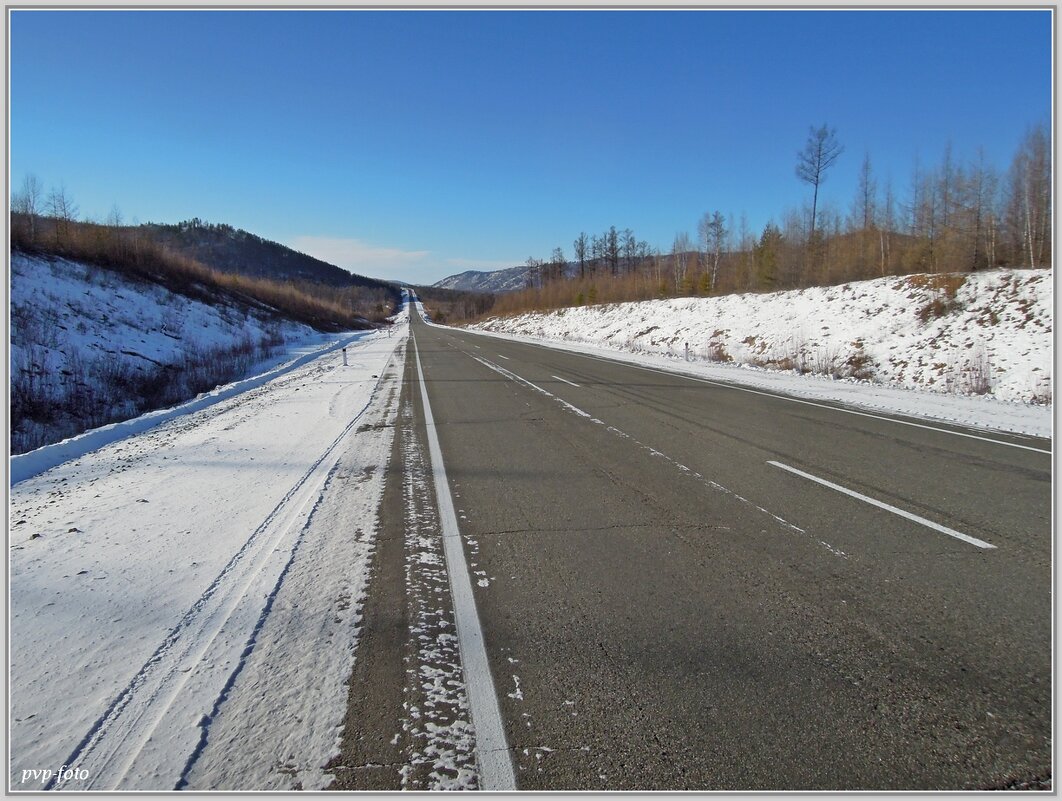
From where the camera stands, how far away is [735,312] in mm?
34938

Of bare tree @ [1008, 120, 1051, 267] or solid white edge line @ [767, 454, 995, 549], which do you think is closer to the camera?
solid white edge line @ [767, 454, 995, 549]

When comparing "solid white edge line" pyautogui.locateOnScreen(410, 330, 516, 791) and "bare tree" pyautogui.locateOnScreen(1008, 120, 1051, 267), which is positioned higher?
"bare tree" pyautogui.locateOnScreen(1008, 120, 1051, 267)

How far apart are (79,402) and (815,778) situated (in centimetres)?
2003

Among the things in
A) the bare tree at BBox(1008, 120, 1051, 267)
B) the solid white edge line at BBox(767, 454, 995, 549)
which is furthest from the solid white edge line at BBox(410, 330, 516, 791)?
the bare tree at BBox(1008, 120, 1051, 267)

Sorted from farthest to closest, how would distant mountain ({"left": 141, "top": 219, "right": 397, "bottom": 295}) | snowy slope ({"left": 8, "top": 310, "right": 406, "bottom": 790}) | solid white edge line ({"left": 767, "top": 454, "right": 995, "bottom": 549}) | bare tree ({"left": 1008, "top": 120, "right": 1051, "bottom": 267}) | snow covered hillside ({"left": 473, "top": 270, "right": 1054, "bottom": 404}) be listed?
distant mountain ({"left": 141, "top": 219, "right": 397, "bottom": 295}) < bare tree ({"left": 1008, "top": 120, "right": 1051, "bottom": 267}) < snow covered hillside ({"left": 473, "top": 270, "right": 1054, "bottom": 404}) < solid white edge line ({"left": 767, "top": 454, "right": 995, "bottom": 549}) < snowy slope ({"left": 8, "top": 310, "right": 406, "bottom": 790})

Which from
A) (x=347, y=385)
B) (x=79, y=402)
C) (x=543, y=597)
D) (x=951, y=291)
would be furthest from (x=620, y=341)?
(x=543, y=597)

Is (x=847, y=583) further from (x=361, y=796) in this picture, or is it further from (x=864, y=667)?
(x=361, y=796)

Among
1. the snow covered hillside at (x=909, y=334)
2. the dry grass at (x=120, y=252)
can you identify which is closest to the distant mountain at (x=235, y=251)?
the dry grass at (x=120, y=252)

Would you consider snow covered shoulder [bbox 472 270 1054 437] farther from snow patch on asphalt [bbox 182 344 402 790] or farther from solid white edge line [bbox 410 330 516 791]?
snow patch on asphalt [bbox 182 344 402 790]

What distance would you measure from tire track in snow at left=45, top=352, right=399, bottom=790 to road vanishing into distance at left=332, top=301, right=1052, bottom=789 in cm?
76

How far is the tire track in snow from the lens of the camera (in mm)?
2377

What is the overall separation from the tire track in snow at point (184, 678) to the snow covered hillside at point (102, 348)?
10617 millimetres

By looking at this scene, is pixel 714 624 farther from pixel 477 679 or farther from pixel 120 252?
pixel 120 252

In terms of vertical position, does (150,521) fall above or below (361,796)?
above
